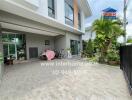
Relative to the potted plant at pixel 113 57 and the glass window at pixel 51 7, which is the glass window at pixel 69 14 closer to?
the glass window at pixel 51 7

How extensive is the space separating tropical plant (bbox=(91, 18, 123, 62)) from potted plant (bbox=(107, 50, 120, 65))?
535 mm

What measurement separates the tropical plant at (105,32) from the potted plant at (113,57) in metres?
0.53

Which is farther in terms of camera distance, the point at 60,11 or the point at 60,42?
the point at 60,42

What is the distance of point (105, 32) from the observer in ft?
42.2

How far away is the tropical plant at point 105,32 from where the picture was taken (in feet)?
41.6

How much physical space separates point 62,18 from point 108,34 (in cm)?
529

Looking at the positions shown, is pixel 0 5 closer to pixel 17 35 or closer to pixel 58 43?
pixel 17 35

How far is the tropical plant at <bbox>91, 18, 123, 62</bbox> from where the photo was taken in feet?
41.6

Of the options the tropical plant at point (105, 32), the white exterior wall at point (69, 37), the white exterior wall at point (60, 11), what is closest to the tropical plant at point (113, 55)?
the tropical plant at point (105, 32)

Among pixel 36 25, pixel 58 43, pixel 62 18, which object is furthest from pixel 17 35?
pixel 58 43

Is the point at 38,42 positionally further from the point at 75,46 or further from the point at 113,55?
the point at 113,55

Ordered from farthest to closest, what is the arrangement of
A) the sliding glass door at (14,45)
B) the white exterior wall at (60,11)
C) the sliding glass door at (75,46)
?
the sliding glass door at (75,46) < the sliding glass door at (14,45) < the white exterior wall at (60,11)

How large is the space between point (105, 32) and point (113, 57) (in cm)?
234

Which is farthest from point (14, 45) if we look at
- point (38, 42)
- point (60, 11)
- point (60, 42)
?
point (60, 42)
